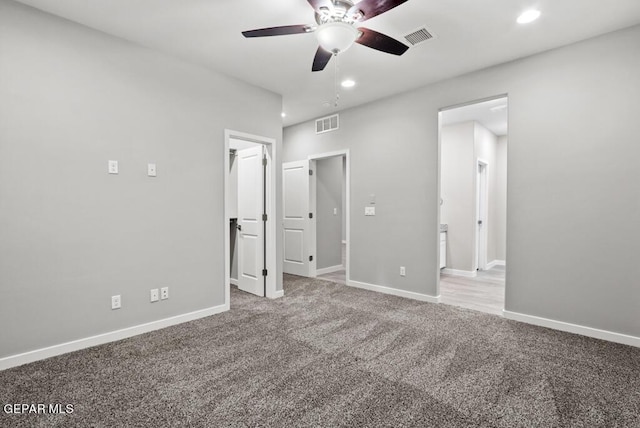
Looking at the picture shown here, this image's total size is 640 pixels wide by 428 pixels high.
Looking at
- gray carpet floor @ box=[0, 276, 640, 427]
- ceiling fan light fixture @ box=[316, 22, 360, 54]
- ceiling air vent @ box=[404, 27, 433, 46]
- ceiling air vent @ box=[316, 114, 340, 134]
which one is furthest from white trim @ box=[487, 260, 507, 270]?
ceiling fan light fixture @ box=[316, 22, 360, 54]

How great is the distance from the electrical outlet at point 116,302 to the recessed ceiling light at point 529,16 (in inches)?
166

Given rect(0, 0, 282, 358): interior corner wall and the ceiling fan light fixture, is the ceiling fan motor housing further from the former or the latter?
rect(0, 0, 282, 358): interior corner wall

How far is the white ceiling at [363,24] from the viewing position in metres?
2.39

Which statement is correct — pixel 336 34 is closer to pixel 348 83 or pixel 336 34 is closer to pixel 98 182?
pixel 348 83

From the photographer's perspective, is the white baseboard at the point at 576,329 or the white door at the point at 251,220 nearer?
the white baseboard at the point at 576,329

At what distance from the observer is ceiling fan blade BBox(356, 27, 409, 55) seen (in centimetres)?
213

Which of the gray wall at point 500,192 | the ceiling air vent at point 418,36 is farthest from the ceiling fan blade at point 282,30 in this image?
the gray wall at point 500,192

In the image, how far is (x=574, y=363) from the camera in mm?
2377

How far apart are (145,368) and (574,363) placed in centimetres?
326

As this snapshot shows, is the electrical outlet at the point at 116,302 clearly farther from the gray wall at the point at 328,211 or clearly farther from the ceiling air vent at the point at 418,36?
the ceiling air vent at the point at 418,36

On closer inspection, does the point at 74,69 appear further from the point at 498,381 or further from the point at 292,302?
the point at 498,381

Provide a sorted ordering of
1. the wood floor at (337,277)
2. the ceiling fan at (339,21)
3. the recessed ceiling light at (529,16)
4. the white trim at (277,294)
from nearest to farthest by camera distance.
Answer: the ceiling fan at (339,21)
the recessed ceiling light at (529,16)
the white trim at (277,294)
the wood floor at (337,277)

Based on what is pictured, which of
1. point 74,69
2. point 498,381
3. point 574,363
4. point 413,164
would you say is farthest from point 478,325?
point 74,69

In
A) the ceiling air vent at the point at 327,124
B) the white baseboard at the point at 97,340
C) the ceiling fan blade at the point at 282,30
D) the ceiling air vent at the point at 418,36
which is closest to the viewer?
the ceiling fan blade at the point at 282,30
